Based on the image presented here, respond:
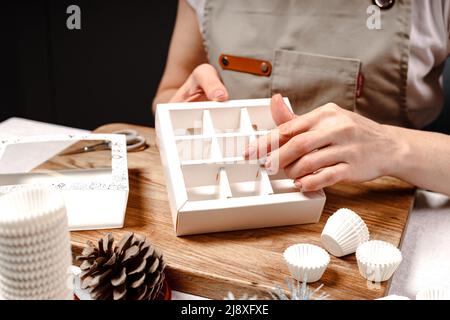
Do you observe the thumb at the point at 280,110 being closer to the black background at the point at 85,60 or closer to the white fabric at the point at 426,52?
the white fabric at the point at 426,52

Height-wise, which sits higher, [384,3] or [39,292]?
[384,3]

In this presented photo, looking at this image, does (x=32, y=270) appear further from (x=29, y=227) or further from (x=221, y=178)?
(x=221, y=178)

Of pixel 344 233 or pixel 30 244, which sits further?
pixel 344 233

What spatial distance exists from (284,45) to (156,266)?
2.01ft

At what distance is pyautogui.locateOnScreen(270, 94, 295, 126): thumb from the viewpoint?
0.81 m

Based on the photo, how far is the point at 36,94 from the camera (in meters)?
2.02

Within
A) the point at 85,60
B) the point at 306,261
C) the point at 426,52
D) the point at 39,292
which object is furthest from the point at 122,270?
the point at 85,60

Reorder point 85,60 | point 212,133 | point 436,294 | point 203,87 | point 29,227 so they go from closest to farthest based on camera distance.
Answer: point 29,227 < point 436,294 < point 212,133 < point 203,87 < point 85,60

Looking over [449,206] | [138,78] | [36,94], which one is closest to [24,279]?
[449,206]

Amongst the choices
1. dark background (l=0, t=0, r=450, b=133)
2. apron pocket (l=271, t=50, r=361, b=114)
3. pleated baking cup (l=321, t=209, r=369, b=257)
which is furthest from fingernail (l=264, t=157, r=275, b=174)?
dark background (l=0, t=0, r=450, b=133)

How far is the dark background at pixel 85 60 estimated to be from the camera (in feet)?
5.91

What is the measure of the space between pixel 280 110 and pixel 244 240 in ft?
0.69

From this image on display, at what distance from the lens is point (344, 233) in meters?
0.70

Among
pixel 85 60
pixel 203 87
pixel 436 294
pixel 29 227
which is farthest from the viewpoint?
pixel 85 60
